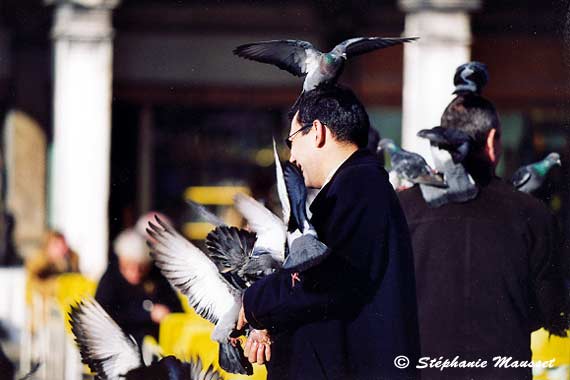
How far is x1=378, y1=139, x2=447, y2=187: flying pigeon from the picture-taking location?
152 inches

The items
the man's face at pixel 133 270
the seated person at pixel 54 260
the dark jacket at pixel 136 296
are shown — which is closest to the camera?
the dark jacket at pixel 136 296

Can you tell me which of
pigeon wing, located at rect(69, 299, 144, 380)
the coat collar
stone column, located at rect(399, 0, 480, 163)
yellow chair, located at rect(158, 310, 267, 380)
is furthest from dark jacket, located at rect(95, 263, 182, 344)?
stone column, located at rect(399, 0, 480, 163)

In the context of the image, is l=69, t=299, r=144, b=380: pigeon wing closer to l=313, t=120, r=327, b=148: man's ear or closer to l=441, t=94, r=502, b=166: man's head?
l=313, t=120, r=327, b=148: man's ear

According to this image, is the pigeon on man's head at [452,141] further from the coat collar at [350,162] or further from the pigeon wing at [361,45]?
the coat collar at [350,162]

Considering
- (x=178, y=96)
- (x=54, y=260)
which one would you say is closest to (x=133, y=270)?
(x=54, y=260)

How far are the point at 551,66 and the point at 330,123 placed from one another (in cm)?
685

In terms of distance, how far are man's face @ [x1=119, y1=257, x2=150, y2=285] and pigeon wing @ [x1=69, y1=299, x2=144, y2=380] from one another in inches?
85.0

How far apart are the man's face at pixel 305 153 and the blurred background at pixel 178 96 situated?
549cm

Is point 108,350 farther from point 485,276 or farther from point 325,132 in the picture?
point 485,276

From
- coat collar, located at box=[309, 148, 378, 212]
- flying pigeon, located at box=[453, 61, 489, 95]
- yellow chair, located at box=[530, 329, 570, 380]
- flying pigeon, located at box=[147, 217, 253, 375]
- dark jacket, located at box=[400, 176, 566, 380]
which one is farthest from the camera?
yellow chair, located at box=[530, 329, 570, 380]

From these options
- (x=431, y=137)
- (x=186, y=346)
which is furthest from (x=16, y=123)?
(x=431, y=137)

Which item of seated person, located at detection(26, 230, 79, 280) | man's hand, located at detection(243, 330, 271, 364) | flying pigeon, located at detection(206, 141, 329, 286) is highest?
flying pigeon, located at detection(206, 141, 329, 286)

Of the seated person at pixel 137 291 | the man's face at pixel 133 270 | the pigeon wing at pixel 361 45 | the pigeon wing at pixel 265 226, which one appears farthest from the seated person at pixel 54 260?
the pigeon wing at pixel 265 226

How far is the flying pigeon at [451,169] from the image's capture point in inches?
150
